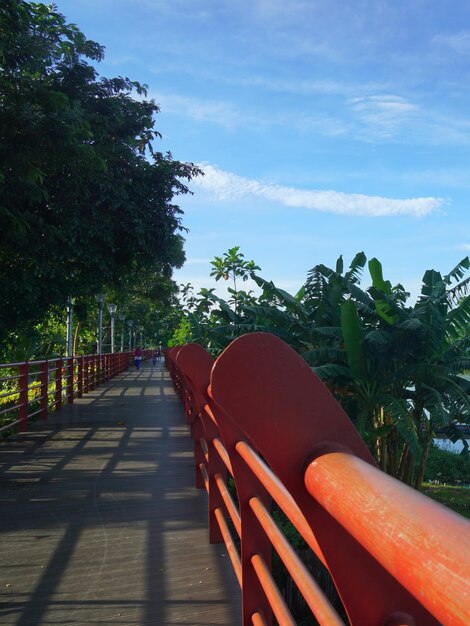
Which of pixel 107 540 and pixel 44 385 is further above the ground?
pixel 44 385

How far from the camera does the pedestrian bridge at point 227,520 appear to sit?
27.7 inches

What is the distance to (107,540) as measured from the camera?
164 inches

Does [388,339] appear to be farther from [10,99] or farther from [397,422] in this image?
[10,99]

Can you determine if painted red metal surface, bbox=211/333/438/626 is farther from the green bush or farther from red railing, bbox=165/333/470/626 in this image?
the green bush

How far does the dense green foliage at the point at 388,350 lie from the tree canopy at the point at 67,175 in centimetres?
441

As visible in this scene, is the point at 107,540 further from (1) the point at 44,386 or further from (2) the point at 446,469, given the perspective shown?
(2) the point at 446,469

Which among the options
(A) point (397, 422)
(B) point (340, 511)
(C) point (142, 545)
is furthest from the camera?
(A) point (397, 422)

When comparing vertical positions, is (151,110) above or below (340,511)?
→ above

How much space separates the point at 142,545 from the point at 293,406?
3374 millimetres

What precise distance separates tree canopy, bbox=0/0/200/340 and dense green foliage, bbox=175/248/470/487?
441 centimetres

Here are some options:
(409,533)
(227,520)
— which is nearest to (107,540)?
(227,520)

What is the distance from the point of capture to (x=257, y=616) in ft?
7.77

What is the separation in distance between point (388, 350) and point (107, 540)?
18.6 ft

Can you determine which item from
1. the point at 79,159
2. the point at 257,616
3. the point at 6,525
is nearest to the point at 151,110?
the point at 79,159
